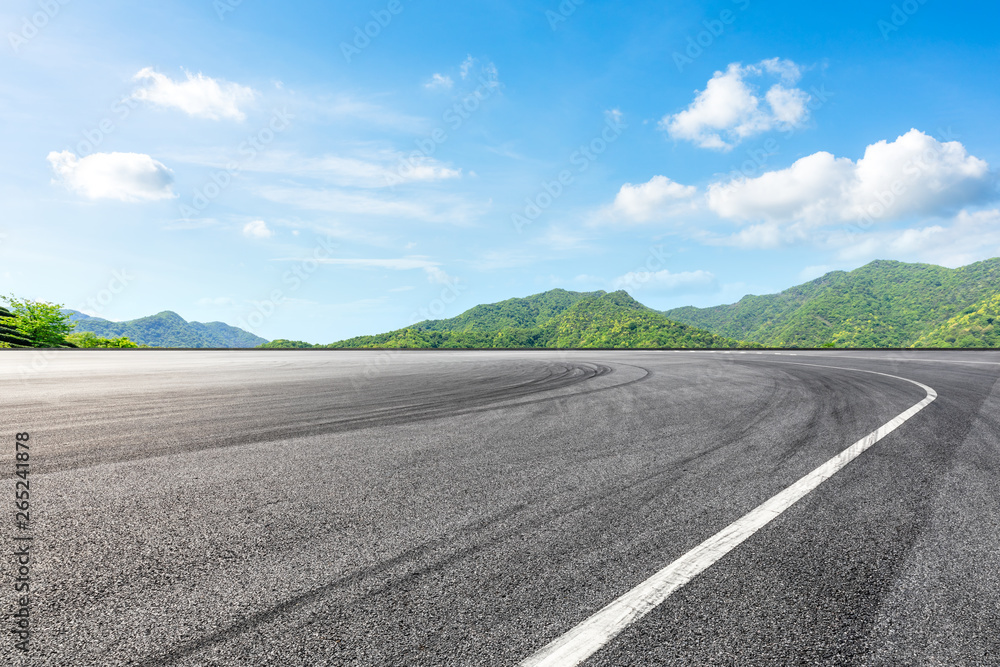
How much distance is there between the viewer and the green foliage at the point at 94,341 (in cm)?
7425

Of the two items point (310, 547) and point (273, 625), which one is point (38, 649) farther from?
point (310, 547)

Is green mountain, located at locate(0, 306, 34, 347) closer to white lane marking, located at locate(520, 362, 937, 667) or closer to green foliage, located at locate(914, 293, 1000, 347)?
white lane marking, located at locate(520, 362, 937, 667)

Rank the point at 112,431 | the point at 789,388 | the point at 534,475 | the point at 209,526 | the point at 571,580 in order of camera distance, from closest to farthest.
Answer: the point at 571,580, the point at 209,526, the point at 534,475, the point at 112,431, the point at 789,388

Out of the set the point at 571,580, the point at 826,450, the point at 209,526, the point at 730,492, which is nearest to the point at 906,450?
the point at 826,450

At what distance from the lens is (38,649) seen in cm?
211

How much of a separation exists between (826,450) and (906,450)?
98 centimetres

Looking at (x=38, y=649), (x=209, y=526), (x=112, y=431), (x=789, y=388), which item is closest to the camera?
(x=38, y=649)

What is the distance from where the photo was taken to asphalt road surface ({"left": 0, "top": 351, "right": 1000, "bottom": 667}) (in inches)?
85.4

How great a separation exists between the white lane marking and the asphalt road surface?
0.12ft

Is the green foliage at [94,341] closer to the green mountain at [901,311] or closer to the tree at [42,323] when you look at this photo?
the tree at [42,323]

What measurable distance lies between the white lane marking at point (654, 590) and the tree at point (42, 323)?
99204mm

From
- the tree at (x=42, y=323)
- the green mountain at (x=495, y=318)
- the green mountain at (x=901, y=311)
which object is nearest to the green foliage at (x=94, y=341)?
the tree at (x=42, y=323)

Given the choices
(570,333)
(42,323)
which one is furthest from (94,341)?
(570,333)

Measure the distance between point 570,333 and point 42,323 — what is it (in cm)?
Answer: 10604
